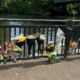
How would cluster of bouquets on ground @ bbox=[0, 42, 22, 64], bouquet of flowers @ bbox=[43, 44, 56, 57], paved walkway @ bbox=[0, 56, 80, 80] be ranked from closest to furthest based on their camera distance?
paved walkway @ bbox=[0, 56, 80, 80], cluster of bouquets on ground @ bbox=[0, 42, 22, 64], bouquet of flowers @ bbox=[43, 44, 56, 57]

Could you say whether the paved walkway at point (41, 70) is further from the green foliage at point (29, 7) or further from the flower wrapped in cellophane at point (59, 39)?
the green foliage at point (29, 7)

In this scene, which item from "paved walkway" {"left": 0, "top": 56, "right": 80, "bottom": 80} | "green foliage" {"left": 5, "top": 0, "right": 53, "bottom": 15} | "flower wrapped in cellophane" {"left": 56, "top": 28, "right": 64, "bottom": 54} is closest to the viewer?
"paved walkway" {"left": 0, "top": 56, "right": 80, "bottom": 80}

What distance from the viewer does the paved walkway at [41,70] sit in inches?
168

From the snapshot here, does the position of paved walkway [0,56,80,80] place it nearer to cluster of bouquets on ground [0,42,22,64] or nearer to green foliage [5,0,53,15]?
cluster of bouquets on ground [0,42,22,64]

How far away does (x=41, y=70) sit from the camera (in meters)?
4.70

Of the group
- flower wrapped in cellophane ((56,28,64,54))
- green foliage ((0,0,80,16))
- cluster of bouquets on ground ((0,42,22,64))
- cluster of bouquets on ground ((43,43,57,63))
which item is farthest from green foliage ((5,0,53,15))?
cluster of bouquets on ground ((0,42,22,64))

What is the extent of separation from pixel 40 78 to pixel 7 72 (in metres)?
1.02

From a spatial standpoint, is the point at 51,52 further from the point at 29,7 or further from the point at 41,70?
the point at 29,7

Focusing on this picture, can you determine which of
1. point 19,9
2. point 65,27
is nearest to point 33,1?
point 19,9

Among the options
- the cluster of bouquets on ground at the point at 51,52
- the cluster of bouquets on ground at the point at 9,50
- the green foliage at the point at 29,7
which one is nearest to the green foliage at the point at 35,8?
the green foliage at the point at 29,7

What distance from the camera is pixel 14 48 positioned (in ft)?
15.7

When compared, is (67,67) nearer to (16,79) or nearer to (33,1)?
(16,79)

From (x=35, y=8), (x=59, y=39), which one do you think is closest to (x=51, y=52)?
(x=59, y=39)

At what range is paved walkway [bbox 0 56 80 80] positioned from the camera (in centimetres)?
427
